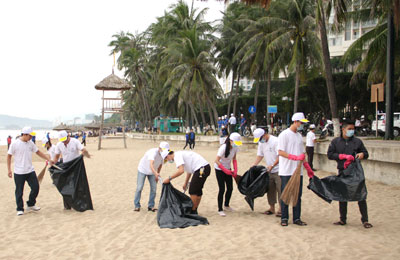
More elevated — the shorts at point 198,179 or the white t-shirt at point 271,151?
the white t-shirt at point 271,151

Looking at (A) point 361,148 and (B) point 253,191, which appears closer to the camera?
(A) point 361,148

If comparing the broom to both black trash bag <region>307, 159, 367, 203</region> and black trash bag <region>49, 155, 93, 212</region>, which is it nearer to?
black trash bag <region>307, 159, 367, 203</region>

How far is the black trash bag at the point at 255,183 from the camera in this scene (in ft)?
21.7

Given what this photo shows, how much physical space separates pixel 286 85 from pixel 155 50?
64.4ft

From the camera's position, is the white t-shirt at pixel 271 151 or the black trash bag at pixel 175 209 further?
the white t-shirt at pixel 271 151

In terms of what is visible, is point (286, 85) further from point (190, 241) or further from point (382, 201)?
point (190, 241)

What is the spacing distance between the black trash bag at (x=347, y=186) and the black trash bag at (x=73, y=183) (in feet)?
14.2

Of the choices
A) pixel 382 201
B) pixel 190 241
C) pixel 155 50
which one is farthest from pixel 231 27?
pixel 190 241

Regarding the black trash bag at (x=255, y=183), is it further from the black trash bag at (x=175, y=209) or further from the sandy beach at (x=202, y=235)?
the black trash bag at (x=175, y=209)

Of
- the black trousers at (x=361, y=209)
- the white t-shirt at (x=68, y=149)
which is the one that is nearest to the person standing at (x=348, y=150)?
the black trousers at (x=361, y=209)

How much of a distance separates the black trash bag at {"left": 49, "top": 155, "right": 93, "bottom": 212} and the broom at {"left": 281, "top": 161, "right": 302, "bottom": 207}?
3.86 meters

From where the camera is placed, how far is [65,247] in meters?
5.06

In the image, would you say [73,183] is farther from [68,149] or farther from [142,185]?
[142,185]

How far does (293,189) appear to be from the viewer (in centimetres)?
554
